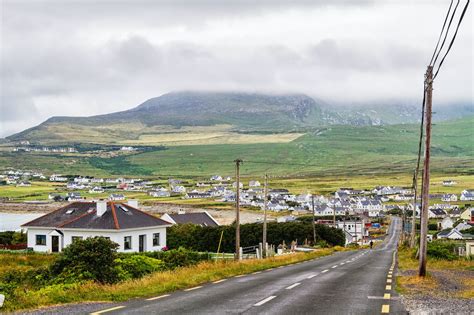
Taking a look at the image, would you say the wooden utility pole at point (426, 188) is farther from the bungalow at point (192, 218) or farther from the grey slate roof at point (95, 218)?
the bungalow at point (192, 218)

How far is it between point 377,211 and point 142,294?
558 feet

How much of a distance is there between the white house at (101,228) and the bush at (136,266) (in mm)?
24626

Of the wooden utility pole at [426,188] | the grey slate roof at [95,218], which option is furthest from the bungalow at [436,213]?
the wooden utility pole at [426,188]

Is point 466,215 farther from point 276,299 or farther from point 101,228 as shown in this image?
point 276,299

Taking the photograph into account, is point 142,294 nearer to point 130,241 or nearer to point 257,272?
point 257,272

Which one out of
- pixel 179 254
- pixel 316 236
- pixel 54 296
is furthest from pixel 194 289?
pixel 316 236

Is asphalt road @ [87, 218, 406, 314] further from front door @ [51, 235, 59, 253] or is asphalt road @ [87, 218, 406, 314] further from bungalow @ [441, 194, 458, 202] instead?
bungalow @ [441, 194, 458, 202]

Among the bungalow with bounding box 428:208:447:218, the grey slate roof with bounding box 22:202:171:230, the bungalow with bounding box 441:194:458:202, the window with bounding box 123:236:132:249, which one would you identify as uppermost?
the grey slate roof with bounding box 22:202:171:230

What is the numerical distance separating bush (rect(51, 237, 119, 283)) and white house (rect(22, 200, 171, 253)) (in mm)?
30604

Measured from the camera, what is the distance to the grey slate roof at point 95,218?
56.1m

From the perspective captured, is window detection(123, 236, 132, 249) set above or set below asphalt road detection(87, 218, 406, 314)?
below

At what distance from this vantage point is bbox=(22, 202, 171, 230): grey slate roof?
184 ft

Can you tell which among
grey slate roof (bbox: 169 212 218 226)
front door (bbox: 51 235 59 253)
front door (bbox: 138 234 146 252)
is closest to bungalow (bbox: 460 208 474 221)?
grey slate roof (bbox: 169 212 218 226)

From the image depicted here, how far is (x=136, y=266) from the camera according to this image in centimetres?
2847
